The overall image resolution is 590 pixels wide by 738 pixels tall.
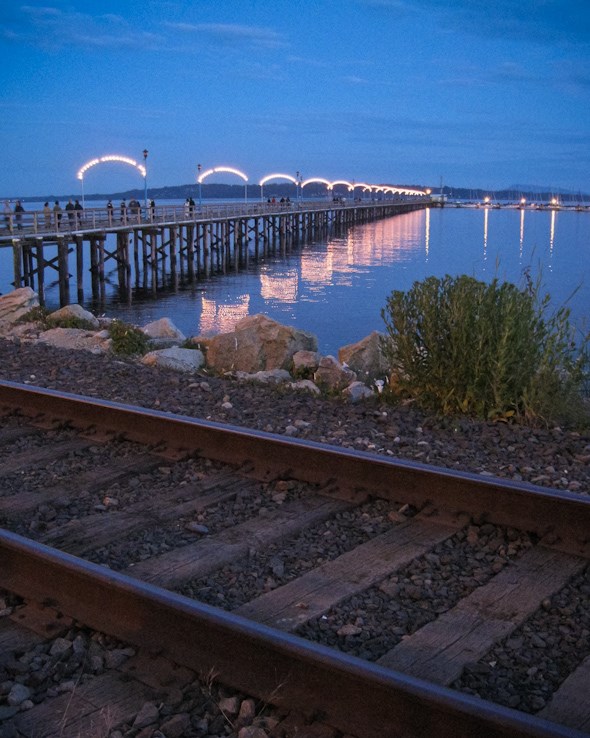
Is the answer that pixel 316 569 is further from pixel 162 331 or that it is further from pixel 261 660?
pixel 162 331

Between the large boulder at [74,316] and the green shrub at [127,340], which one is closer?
the green shrub at [127,340]

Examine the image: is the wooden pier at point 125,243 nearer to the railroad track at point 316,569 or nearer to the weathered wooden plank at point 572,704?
the railroad track at point 316,569

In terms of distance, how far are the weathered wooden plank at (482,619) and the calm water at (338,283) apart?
29.7 ft

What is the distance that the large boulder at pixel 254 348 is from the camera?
1115 centimetres

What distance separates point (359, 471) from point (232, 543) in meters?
0.88

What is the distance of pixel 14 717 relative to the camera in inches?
96.7

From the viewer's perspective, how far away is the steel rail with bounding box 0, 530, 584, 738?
2111mm

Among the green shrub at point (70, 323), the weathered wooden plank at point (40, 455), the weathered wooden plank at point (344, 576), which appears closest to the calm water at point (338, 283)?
the green shrub at point (70, 323)

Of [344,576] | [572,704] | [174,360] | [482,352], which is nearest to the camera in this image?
[572,704]

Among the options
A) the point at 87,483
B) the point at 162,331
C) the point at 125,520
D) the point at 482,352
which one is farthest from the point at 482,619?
the point at 162,331

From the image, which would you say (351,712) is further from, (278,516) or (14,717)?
(278,516)

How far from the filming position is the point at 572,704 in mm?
2477

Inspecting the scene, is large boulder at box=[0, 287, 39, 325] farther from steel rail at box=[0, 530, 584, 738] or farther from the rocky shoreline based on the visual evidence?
steel rail at box=[0, 530, 584, 738]

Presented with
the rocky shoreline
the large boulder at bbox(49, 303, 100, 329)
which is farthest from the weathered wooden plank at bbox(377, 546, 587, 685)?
the large boulder at bbox(49, 303, 100, 329)
